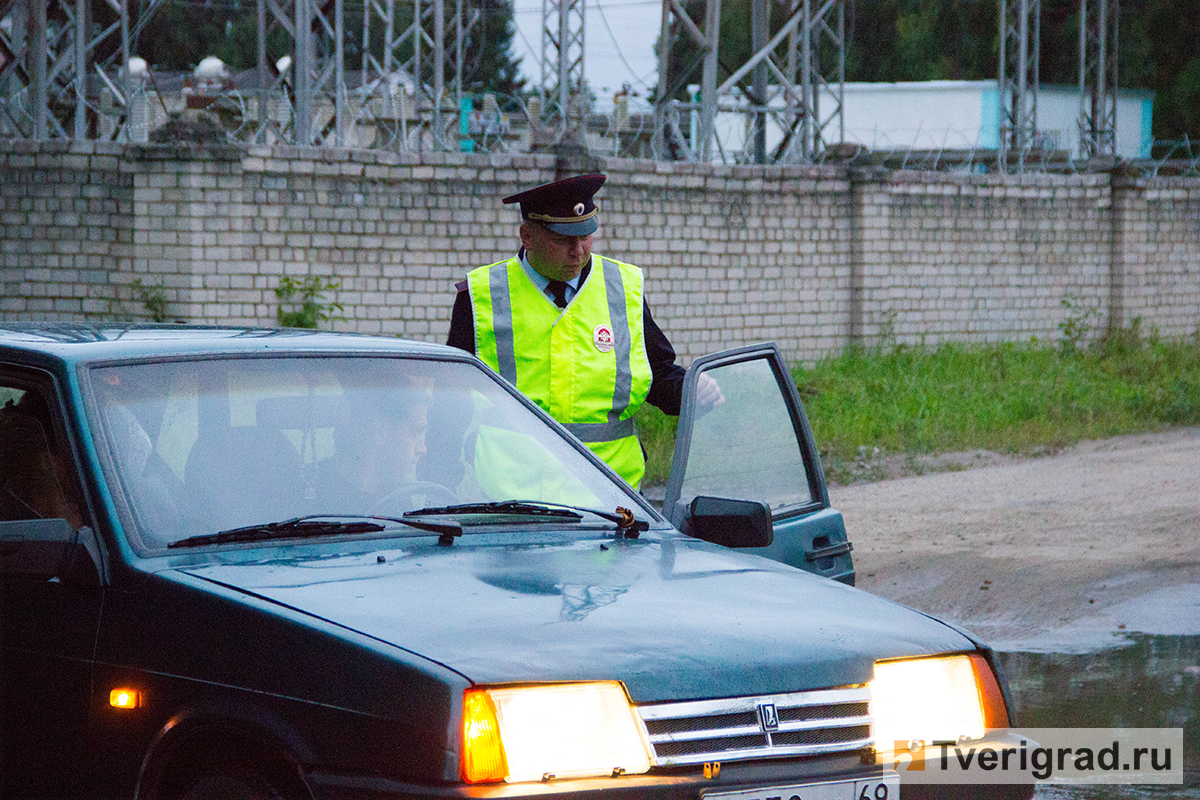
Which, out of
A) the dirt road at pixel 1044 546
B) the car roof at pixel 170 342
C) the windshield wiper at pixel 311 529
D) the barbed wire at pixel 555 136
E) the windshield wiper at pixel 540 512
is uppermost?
the barbed wire at pixel 555 136

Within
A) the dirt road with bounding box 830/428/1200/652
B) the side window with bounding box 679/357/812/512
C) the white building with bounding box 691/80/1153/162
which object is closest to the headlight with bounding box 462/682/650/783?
the side window with bounding box 679/357/812/512

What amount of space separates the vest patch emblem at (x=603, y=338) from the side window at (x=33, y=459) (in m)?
1.78

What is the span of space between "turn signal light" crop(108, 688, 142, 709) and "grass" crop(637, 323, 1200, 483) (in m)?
8.08

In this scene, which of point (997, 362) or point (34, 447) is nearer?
point (34, 447)

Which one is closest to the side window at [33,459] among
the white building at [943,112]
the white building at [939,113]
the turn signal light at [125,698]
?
the turn signal light at [125,698]

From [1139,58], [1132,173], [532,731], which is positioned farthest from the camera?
[1139,58]

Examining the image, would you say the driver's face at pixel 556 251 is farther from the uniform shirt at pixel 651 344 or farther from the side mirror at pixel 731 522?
the side mirror at pixel 731 522

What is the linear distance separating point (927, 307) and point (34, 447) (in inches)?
638

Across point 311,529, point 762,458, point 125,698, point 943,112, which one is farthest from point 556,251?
point 943,112

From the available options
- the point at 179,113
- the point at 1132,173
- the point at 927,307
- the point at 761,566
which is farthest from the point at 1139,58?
the point at 761,566

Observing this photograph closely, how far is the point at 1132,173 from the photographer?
20.8 metres

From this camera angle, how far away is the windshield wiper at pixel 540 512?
131 inches

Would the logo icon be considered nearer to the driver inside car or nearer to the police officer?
the driver inside car

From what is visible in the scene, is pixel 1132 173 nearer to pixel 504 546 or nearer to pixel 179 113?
pixel 179 113
